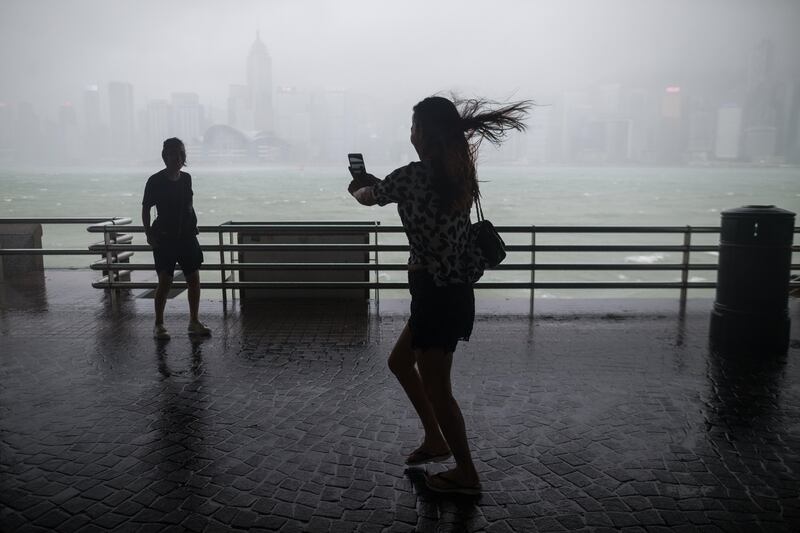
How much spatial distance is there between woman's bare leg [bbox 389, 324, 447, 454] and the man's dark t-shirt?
375cm

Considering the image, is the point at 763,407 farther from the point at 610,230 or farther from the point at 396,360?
the point at 610,230

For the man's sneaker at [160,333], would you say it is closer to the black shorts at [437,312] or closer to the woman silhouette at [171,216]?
the woman silhouette at [171,216]

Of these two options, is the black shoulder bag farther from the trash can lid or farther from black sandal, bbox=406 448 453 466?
the trash can lid

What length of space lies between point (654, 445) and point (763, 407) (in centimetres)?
133

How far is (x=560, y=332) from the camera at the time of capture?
7691mm

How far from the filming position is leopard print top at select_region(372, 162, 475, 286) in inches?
138

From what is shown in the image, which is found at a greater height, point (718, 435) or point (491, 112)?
point (491, 112)

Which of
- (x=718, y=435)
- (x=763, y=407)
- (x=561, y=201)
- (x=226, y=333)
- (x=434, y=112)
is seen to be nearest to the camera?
(x=434, y=112)

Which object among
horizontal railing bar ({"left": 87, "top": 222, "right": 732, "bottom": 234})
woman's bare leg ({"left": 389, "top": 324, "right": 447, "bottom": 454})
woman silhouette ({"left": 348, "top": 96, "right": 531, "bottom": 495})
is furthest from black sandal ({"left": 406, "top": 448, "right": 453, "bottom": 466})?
horizontal railing bar ({"left": 87, "top": 222, "right": 732, "bottom": 234})

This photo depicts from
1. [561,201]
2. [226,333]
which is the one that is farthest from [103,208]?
[226,333]

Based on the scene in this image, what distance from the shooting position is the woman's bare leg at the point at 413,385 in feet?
12.8

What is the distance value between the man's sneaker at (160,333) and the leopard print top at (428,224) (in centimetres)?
452

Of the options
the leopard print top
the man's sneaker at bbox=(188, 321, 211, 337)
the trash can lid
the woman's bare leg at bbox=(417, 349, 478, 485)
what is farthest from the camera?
the man's sneaker at bbox=(188, 321, 211, 337)

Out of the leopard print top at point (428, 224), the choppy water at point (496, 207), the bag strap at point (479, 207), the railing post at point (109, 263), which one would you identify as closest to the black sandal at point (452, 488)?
the leopard print top at point (428, 224)
